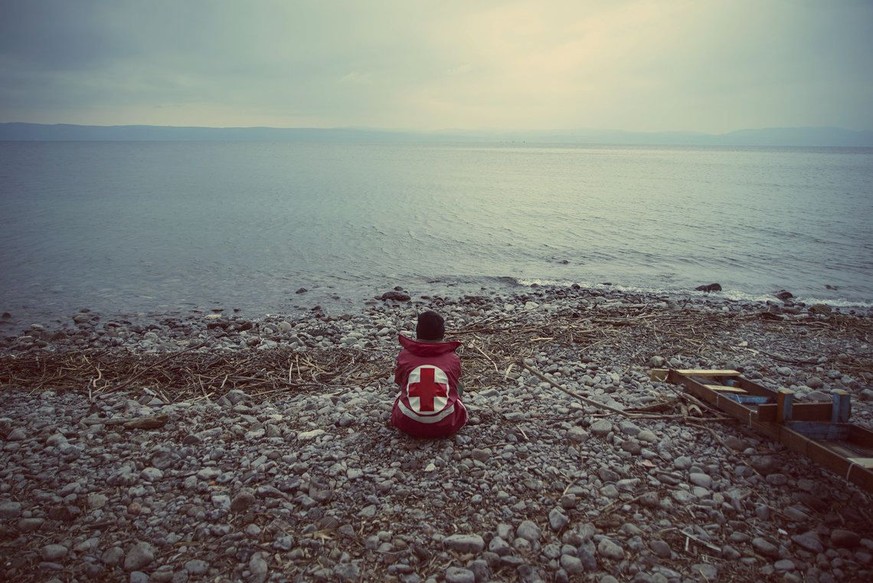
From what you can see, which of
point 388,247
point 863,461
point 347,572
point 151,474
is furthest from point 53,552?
point 388,247

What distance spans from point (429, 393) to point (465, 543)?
170 centimetres

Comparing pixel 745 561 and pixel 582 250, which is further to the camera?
pixel 582 250

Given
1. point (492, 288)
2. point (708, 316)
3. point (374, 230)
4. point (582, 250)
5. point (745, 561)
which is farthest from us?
point (374, 230)

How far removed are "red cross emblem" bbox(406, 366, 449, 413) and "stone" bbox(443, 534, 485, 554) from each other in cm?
153

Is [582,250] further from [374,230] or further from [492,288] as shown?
[374,230]

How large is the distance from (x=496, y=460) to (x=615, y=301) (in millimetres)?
9419

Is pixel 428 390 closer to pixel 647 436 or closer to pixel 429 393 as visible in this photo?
pixel 429 393

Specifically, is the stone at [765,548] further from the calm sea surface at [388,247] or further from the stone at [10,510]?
the calm sea surface at [388,247]

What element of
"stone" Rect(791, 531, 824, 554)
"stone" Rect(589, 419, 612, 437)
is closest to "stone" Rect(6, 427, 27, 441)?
"stone" Rect(589, 419, 612, 437)

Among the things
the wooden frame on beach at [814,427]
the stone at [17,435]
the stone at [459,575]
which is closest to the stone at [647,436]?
the wooden frame on beach at [814,427]

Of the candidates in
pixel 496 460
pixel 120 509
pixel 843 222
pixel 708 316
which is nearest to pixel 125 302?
pixel 120 509

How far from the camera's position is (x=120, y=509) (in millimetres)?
4684

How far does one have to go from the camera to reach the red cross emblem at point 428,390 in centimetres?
561

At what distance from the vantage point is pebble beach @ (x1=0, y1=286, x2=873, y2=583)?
13.5 ft
